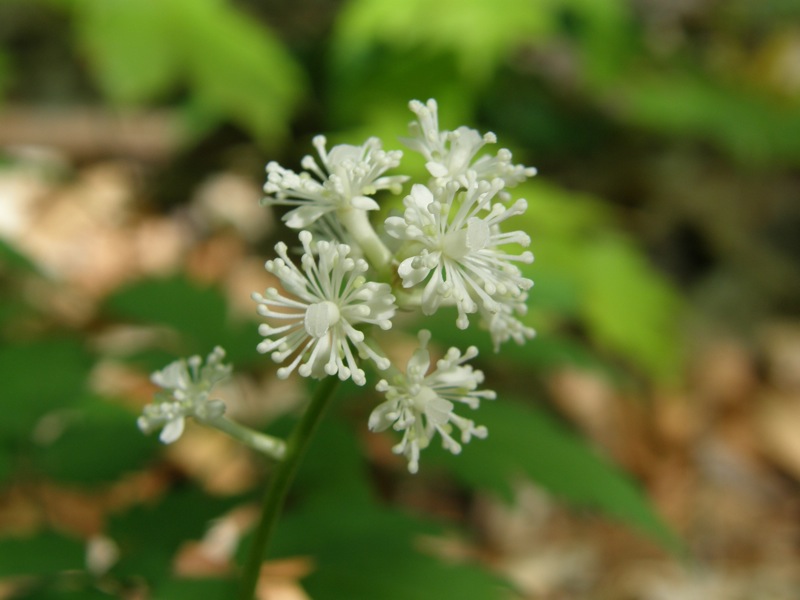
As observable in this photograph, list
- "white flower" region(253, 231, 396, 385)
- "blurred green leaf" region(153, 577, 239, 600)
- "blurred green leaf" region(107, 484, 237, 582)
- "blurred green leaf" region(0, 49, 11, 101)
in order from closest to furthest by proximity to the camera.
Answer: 1. "white flower" region(253, 231, 396, 385)
2. "blurred green leaf" region(153, 577, 239, 600)
3. "blurred green leaf" region(107, 484, 237, 582)
4. "blurred green leaf" region(0, 49, 11, 101)

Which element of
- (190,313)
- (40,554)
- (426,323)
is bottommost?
(40,554)

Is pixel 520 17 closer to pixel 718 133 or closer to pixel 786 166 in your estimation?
pixel 718 133

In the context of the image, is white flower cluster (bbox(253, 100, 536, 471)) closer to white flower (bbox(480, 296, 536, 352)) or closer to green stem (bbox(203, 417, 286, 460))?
white flower (bbox(480, 296, 536, 352))

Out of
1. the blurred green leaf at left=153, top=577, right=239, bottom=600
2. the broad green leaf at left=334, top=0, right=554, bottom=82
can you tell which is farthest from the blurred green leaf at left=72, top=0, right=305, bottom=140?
the blurred green leaf at left=153, top=577, right=239, bottom=600

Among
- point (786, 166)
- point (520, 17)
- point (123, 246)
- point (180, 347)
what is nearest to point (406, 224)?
point (180, 347)

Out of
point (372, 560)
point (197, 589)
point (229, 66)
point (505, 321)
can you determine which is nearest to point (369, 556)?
point (372, 560)

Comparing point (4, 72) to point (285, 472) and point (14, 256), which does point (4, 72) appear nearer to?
point (14, 256)

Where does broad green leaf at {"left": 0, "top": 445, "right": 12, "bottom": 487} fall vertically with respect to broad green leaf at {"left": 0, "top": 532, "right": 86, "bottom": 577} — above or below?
above
